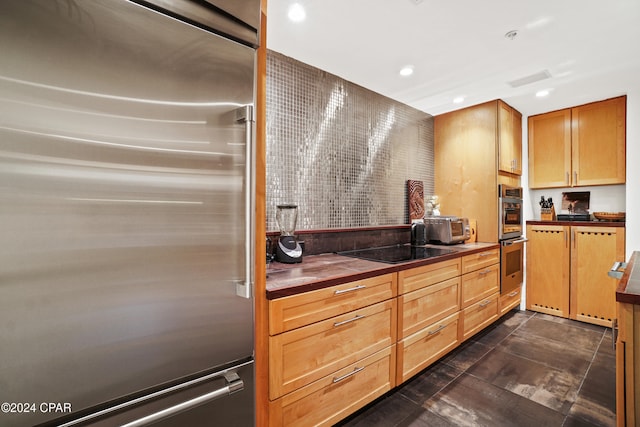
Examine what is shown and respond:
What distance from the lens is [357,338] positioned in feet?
5.17

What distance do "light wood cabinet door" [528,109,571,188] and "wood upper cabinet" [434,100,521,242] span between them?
0.29 metres

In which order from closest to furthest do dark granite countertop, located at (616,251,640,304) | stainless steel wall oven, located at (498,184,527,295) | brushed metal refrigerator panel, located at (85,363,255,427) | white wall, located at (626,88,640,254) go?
brushed metal refrigerator panel, located at (85,363,255,427)
dark granite countertop, located at (616,251,640,304)
white wall, located at (626,88,640,254)
stainless steel wall oven, located at (498,184,527,295)

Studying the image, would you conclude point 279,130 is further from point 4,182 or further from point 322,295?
point 4,182

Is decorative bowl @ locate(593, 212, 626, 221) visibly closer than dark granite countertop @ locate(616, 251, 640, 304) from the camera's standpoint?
No

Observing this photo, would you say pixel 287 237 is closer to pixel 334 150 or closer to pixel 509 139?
pixel 334 150

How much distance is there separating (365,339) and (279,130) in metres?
1.53

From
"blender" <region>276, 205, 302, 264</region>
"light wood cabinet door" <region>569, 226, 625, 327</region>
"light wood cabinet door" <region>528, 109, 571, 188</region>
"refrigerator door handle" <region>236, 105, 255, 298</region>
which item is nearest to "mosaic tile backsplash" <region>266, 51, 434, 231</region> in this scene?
"blender" <region>276, 205, 302, 264</region>

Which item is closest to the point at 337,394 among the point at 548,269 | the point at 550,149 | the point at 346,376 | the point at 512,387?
the point at 346,376

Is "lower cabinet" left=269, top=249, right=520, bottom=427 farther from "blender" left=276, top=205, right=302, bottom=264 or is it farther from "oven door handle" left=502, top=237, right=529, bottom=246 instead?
"oven door handle" left=502, top=237, right=529, bottom=246

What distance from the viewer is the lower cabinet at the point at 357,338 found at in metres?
1.30

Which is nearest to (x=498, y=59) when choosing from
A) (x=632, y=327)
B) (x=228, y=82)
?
(x=632, y=327)

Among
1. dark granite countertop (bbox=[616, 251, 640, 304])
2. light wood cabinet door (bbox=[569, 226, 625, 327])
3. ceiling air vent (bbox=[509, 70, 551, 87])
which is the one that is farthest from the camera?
light wood cabinet door (bbox=[569, 226, 625, 327])

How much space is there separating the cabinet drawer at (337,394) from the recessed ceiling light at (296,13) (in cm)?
201

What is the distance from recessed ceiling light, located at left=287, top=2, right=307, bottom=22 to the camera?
1.56 metres
